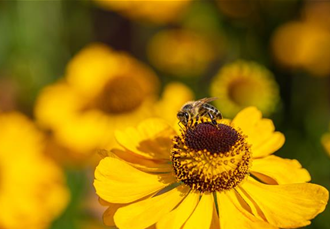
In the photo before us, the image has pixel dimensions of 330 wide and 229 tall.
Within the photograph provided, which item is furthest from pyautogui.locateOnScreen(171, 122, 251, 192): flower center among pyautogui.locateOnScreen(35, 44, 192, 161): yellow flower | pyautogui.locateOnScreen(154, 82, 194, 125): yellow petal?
pyautogui.locateOnScreen(35, 44, 192, 161): yellow flower

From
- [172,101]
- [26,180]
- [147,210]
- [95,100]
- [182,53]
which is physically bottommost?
[26,180]

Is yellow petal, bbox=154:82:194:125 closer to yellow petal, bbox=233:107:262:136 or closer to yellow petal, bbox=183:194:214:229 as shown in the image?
yellow petal, bbox=233:107:262:136

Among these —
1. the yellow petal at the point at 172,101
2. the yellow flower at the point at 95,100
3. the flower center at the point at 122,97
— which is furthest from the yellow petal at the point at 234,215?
the flower center at the point at 122,97

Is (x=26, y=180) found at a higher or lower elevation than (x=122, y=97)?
lower

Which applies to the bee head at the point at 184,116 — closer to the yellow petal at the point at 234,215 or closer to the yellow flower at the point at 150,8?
the yellow petal at the point at 234,215

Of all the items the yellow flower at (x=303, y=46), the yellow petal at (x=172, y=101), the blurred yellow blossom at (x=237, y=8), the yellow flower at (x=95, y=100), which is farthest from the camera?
the blurred yellow blossom at (x=237, y=8)

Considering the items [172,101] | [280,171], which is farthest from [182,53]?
[280,171]

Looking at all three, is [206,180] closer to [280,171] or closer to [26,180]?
[280,171]
